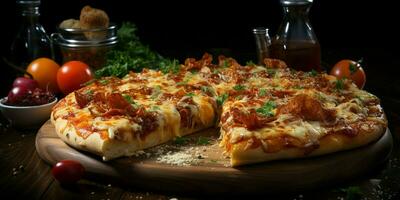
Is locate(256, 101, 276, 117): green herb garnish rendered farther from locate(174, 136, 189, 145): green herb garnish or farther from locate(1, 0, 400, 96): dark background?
locate(1, 0, 400, 96): dark background

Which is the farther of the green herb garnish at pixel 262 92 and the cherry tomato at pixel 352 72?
the cherry tomato at pixel 352 72

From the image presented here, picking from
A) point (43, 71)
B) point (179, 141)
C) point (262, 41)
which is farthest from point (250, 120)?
point (43, 71)

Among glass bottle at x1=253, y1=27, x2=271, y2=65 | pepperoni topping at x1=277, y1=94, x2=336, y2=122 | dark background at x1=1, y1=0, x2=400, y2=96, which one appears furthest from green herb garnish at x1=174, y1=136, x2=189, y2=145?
dark background at x1=1, y1=0, x2=400, y2=96

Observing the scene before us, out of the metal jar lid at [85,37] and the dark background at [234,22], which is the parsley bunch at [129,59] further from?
the dark background at [234,22]

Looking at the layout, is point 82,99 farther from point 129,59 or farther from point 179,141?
point 129,59

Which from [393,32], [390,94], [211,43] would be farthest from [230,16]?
[390,94]

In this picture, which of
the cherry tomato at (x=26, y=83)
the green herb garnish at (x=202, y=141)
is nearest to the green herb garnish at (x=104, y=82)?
the cherry tomato at (x=26, y=83)

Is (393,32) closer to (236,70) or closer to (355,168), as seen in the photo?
(236,70)
